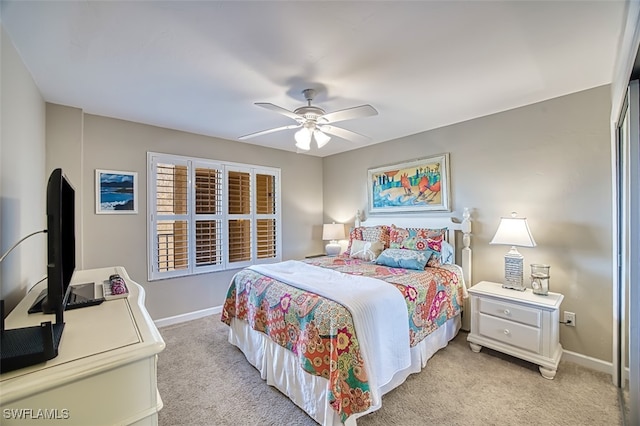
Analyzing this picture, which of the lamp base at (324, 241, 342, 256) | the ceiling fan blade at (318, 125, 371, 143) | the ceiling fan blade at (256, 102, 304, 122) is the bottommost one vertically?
the lamp base at (324, 241, 342, 256)

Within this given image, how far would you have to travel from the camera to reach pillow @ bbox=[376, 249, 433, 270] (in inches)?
114

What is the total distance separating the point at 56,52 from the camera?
186 centimetres

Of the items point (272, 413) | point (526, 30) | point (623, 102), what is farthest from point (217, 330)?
point (623, 102)

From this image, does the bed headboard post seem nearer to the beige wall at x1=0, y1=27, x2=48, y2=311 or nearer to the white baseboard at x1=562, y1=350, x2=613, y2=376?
the white baseboard at x1=562, y1=350, x2=613, y2=376

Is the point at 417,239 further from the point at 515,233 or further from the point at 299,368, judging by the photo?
the point at 299,368

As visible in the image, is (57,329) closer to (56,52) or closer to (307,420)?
(307,420)

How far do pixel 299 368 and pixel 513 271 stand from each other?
7.27 ft

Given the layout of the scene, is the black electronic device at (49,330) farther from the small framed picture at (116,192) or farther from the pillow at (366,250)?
the pillow at (366,250)

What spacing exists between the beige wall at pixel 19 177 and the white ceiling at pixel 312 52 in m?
0.21

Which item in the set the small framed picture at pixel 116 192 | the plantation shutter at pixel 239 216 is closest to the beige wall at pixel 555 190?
the plantation shutter at pixel 239 216

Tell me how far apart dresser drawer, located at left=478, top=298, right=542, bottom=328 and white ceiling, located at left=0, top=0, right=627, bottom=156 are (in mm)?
1940

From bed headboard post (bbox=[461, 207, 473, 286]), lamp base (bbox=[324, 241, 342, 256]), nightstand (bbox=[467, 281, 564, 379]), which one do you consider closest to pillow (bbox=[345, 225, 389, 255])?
lamp base (bbox=[324, 241, 342, 256])

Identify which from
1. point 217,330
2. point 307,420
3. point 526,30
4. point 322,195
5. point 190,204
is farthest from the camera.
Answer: point 322,195

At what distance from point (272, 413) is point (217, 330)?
1.62m
